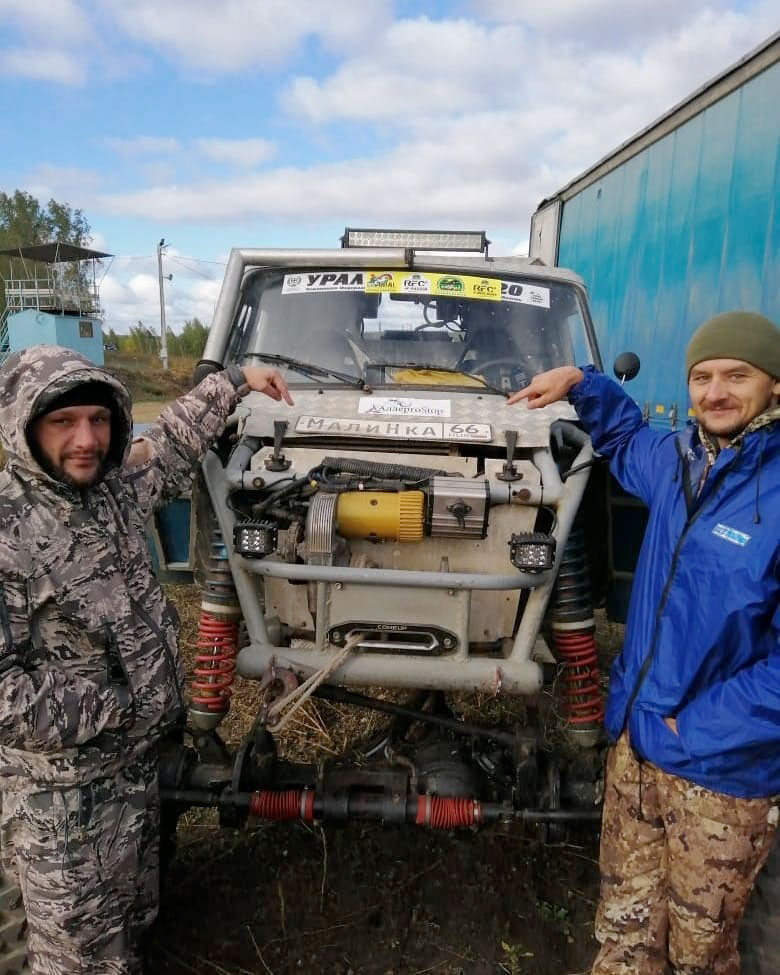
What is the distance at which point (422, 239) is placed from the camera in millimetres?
3895

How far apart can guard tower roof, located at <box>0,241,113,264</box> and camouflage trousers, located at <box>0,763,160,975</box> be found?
110 feet

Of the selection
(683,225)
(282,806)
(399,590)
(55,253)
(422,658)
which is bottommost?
(282,806)

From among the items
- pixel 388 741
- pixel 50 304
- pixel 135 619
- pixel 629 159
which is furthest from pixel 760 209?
pixel 50 304

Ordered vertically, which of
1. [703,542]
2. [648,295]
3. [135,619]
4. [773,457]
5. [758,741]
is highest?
[648,295]

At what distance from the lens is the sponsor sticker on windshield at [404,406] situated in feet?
9.80

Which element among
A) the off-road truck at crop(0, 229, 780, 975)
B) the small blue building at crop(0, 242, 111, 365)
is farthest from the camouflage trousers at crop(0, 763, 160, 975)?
the small blue building at crop(0, 242, 111, 365)

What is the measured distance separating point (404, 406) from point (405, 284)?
1015 mm

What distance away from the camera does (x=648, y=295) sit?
726 centimetres

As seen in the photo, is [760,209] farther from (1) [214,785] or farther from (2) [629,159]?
(1) [214,785]

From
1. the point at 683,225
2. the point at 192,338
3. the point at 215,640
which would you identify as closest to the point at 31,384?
the point at 215,640

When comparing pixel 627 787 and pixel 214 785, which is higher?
pixel 627 787

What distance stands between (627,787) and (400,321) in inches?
96.9

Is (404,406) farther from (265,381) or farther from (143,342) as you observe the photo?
(143,342)

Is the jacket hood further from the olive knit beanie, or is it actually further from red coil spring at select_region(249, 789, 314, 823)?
the olive knit beanie
